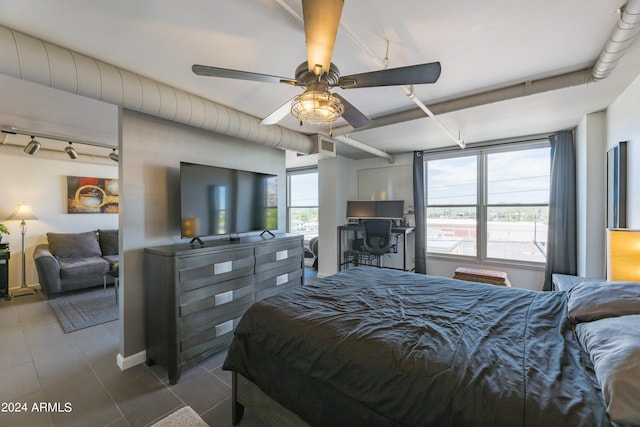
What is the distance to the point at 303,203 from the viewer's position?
6.65 meters

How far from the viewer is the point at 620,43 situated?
1565mm

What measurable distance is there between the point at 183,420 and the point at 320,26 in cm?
243

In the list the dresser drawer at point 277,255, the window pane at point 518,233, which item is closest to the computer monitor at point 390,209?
the window pane at point 518,233

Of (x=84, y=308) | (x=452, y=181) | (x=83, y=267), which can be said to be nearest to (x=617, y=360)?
(x=452, y=181)

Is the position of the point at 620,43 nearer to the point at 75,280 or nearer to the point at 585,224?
the point at 585,224

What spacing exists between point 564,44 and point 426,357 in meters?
2.27

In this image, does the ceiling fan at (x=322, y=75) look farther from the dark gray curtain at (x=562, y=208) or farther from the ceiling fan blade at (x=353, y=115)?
the dark gray curtain at (x=562, y=208)

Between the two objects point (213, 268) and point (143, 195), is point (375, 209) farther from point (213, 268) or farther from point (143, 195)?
point (143, 195)

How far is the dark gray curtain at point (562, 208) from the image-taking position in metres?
3.66

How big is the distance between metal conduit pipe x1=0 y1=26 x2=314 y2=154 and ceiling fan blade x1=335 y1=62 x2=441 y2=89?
1613mm

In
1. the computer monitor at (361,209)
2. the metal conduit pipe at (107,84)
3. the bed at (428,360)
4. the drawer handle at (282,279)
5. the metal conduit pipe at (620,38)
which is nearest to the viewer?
the bed at (428,360)

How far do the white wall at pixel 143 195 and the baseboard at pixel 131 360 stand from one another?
13mm

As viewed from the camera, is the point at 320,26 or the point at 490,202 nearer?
the point at 320,26

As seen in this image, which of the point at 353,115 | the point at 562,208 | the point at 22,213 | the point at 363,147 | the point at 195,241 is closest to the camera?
the point at 353,115
